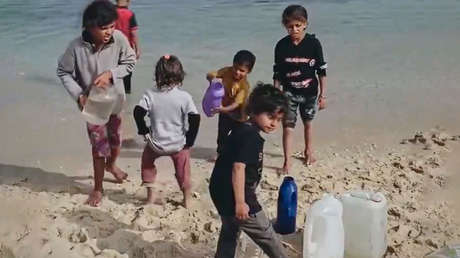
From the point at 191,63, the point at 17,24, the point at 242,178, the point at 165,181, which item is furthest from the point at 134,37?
the point at 17,24

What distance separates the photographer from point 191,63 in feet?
28.6

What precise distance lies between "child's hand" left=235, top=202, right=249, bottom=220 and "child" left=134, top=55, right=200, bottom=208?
1075 millimetres

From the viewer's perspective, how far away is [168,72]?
14.1 ft

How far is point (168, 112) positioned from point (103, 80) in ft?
1.64

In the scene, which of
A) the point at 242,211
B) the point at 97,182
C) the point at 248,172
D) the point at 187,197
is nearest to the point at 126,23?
the point at 97,182

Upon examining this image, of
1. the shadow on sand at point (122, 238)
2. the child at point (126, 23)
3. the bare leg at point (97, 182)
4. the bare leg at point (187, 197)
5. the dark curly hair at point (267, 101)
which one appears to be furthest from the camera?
the child at point (126, 23)

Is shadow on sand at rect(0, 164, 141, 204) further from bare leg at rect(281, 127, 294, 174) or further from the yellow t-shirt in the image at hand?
bare leg at rect(281, 127, 294, 174)

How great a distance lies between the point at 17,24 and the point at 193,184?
7.27 meters

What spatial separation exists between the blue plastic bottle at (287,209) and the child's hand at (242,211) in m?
0.73

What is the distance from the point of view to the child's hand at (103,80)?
4.45 meters

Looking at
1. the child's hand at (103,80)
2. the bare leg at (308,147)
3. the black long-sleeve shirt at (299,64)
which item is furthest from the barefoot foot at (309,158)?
the child's hand at (103,80)

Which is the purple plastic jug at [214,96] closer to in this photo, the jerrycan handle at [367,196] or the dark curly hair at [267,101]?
the jerrycan handle at [367,196]

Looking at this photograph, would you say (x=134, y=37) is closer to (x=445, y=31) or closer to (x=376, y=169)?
(x=376, y=169)

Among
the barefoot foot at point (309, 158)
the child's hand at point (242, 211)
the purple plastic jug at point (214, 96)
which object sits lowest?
the barefoot foot at point (309, 158)
